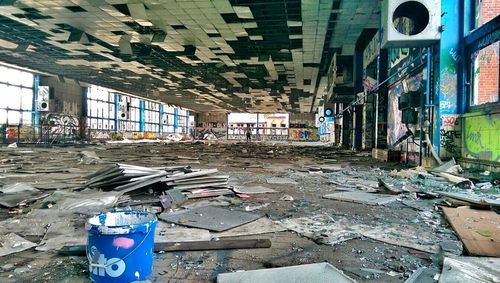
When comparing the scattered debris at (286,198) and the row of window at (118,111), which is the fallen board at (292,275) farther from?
the row of window at (118,111)

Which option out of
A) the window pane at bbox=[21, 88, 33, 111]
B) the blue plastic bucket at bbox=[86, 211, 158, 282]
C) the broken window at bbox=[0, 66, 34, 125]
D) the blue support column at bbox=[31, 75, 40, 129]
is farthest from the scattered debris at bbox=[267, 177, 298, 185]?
the window pane at bbox=[21, 88, 33, 111]

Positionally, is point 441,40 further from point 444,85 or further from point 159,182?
point 159,182

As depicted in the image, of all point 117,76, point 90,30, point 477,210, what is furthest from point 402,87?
point 117,76

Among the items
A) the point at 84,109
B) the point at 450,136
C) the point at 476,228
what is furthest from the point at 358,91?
the point at 84,109

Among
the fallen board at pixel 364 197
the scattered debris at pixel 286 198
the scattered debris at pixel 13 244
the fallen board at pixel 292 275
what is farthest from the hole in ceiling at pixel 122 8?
the fallen board at pixel 292 275

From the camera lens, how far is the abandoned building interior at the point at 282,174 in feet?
7.34

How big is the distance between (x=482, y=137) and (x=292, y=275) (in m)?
6.24

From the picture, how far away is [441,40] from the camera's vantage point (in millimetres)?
7605

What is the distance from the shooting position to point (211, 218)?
347cm

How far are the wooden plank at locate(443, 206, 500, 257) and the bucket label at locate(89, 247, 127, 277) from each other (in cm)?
224

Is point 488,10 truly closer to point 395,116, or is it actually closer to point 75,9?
point 395,116

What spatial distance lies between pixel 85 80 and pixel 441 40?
25946 mm

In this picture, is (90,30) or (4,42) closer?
(90,30)

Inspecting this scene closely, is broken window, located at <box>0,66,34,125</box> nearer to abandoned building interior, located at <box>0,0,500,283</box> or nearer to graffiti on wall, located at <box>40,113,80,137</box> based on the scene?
abandoned building interior, located at <box>0,0,500,283</box>
